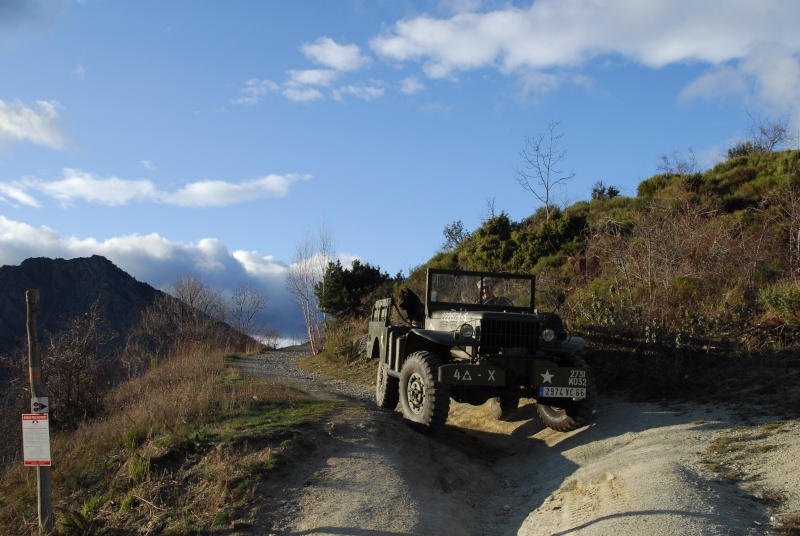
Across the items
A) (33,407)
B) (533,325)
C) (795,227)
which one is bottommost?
(33,407)

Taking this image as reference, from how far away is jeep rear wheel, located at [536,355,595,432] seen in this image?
9336mm

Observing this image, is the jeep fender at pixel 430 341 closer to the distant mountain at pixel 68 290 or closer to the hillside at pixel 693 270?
the hillside at pixel 693 270

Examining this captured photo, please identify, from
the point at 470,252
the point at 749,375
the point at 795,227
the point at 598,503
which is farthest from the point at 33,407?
the point at 470,252

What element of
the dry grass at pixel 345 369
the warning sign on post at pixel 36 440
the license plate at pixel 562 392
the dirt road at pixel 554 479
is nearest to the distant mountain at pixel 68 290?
the dry grass at pixel 345 369

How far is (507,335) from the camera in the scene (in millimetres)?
9508

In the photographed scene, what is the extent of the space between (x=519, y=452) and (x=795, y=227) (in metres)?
8.13

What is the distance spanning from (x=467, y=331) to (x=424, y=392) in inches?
39.4

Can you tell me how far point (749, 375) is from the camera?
984 centimetres

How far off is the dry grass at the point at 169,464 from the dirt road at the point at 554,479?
50cm

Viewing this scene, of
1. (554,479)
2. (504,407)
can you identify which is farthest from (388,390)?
(554,479)

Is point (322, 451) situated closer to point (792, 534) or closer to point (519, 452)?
point (519, 452)

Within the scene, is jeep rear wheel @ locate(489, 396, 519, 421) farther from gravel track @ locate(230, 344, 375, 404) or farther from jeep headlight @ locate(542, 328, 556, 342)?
gravel track @ locate(230, 344, 375, 404)

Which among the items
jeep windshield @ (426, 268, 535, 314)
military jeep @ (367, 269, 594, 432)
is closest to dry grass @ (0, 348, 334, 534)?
military jeep @ (367, 269, 594, 432)

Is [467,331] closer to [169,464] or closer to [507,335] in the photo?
[507,335]
